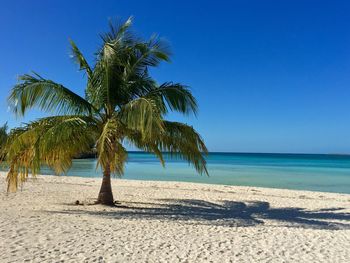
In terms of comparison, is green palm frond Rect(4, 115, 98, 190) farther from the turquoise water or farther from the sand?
the turquoise water

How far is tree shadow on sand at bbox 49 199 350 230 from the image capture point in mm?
7453

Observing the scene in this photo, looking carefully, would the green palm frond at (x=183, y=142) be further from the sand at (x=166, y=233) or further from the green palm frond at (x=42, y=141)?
the green palm frond at (x=42, y=141)

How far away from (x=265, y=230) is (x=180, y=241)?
202 cm

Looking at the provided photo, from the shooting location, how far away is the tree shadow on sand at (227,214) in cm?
745

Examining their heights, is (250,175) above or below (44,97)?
below

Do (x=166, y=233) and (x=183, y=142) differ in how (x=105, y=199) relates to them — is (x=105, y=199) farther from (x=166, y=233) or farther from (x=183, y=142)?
(x=166, y=233)

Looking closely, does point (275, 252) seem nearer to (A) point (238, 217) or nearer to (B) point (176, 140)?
(A) point (238, 217)

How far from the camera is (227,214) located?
864cm

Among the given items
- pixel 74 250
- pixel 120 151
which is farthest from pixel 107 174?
pixel 74 250

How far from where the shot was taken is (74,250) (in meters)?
4.70

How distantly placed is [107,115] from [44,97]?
64.0 inches

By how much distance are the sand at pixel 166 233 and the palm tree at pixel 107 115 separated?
1.18m

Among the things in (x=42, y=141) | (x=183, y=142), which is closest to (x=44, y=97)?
(x=42, y=141)

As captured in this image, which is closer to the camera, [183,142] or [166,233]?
[166,233]
